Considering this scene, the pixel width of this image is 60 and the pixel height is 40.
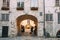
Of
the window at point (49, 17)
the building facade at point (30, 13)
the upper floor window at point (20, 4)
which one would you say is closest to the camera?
the building facade at point (30, 13)

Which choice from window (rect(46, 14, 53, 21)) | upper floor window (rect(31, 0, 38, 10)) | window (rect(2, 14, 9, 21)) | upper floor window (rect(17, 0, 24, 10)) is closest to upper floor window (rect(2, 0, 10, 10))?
window (rect(2, 14, 9, 21))

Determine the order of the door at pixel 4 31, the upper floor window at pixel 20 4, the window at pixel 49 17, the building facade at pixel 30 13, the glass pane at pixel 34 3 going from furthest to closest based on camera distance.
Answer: the glass pane at pixel 34 3, the upper floor window at pixel 20 4, the window at pixel 49 17, the building facade at pixel 30 13, the door at pixel 4 31

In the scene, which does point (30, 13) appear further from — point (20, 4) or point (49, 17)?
point (49, 17)

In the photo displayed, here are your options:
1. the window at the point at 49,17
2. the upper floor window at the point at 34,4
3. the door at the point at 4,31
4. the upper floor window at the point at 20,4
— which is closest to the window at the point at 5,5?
the upper floor window at the point at 20,4

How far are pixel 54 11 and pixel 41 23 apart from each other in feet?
10.4

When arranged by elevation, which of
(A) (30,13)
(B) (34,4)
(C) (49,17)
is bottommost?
(C) (49,17)

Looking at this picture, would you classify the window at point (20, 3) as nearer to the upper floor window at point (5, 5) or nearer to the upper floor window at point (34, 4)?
the upper floor window at point (34, 4)

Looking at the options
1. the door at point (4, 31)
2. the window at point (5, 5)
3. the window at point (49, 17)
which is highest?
the window at point (5, 5)

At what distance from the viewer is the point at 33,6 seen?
1166 inches

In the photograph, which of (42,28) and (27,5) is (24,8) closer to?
(27,5)

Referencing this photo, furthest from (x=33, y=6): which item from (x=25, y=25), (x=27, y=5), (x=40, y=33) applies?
(x=25, y=25)

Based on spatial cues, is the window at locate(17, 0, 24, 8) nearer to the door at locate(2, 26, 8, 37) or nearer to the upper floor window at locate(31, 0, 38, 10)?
the upper floor window at locate(31, 0, 38, 10)

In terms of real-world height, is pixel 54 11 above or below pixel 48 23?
above

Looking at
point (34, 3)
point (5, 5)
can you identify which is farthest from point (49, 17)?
point (5, 5)
